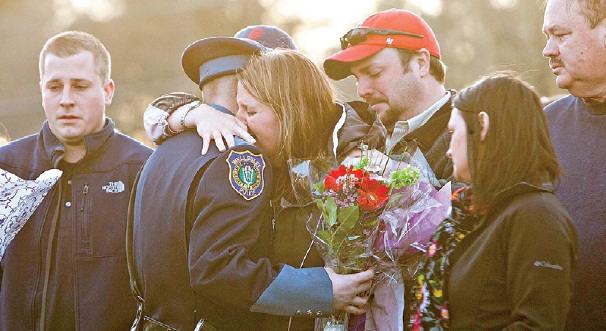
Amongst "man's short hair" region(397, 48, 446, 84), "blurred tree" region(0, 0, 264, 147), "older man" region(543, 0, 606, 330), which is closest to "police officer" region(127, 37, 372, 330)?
"older man" region(543, 0, 606, 330)

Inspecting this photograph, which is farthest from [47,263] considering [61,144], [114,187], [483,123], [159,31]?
[159,31]

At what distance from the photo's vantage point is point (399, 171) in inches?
109

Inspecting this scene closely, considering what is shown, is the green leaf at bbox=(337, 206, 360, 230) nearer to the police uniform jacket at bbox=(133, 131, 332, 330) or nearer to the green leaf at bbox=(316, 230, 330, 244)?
the green leaf at bbox=(316, 230, 330, 244)

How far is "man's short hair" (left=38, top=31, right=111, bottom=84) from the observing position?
157 inches

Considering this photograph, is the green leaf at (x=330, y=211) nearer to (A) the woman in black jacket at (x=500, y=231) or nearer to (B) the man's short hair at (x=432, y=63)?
(A) the woman in black jacket at (x=500, y=231)

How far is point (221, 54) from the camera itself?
10.8ft

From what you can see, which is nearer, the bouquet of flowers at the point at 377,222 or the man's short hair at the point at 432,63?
the bouquet of flowers at the point at 377,222

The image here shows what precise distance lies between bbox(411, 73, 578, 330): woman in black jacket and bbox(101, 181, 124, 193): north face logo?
1707mm

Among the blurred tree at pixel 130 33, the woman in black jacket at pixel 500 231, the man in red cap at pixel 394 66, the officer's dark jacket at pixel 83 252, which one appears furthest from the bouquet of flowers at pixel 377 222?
the blurred tree at pixel 130 33

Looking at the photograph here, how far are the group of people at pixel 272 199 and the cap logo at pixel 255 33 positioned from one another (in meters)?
0.01

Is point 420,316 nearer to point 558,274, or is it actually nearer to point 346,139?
point 558,274

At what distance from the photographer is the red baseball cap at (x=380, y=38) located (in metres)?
4.26

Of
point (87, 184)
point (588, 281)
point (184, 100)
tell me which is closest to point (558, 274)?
point (588, 281)

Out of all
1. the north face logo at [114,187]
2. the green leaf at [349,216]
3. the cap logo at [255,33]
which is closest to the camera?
the green leaf at [349,216]
